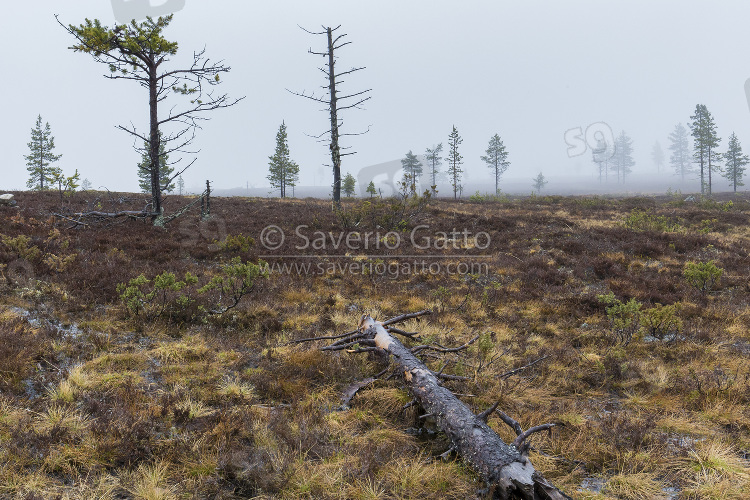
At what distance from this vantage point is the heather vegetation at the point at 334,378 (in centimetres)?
281

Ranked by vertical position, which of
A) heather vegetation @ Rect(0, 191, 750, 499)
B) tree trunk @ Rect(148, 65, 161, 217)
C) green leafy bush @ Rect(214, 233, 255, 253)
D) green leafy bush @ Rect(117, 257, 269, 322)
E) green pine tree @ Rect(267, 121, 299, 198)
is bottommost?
heather vegetation @ Rect(0, 191, 750, 499)

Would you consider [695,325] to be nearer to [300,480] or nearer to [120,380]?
[300,480]

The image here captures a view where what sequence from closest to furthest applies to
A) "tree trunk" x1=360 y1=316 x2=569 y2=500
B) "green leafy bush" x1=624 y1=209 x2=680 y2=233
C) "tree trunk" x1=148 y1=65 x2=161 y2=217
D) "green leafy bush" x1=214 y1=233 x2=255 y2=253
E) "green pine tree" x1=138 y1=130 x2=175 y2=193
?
"tree trunk" x1=360 y1=316 x2=569 y2=500, "green leafy bush" x1=214 y1=233 x2=255 y2=253, "tree trunk" x1=148 y1=65 x2=161 y2=217, "green pine tree" x1=138 y1=130 x2=175 y2=193, "green leafy bush" x1=624 y1=209 x2=680 y2=233

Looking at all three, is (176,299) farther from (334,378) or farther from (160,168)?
(160,168)

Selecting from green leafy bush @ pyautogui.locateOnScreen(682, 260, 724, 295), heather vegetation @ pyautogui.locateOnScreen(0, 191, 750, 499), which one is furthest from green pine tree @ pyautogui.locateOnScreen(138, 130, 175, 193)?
green leafy bush @ pyautogui.locateOnScreen(682, 260, 724, 295)

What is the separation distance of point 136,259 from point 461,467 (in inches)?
374

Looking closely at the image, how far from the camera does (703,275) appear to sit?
26.4 feet

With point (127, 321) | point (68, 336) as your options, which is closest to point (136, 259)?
point (127, 321)

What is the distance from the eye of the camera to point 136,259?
9211mm

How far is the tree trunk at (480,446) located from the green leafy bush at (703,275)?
799cm

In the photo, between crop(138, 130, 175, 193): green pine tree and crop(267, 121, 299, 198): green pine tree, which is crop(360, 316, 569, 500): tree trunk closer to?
crop(138, 130, 175, 193): green pine tree

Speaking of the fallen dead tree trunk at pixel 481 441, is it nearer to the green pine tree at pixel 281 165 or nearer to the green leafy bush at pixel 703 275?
the green leafy bush at pixel 703 275

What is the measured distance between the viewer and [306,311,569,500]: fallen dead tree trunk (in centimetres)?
247

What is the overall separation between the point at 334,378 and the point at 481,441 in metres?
2.25
